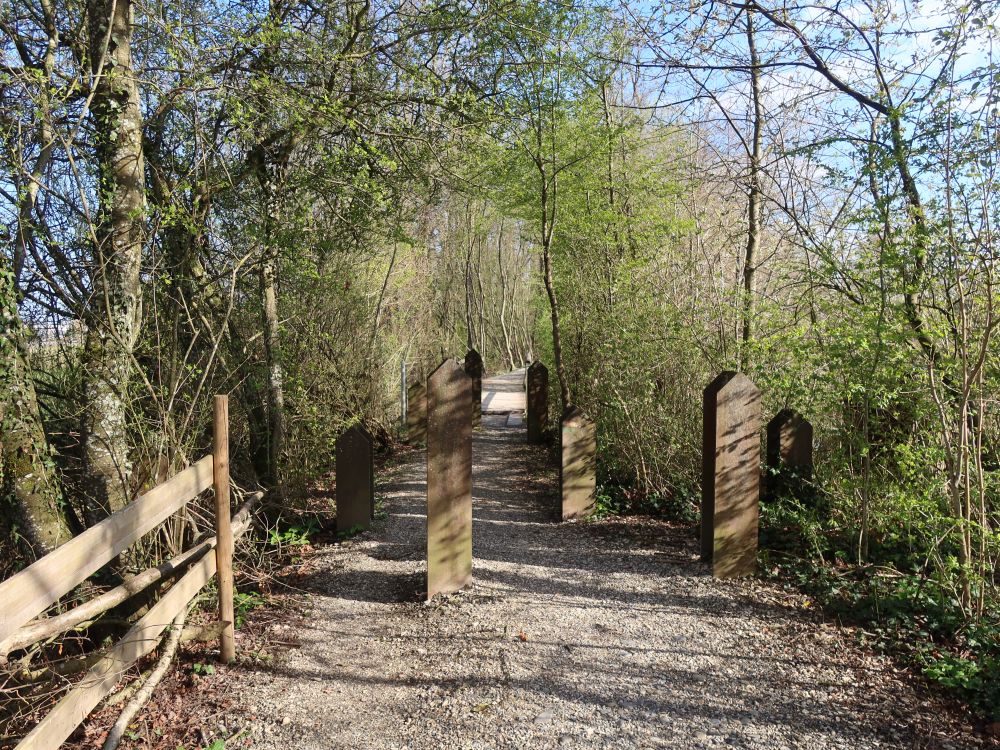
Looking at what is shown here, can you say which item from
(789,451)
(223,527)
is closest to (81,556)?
(223,527)

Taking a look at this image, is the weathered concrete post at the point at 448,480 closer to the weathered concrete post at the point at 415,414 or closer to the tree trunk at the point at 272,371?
the tree trunk at the point at 272,371

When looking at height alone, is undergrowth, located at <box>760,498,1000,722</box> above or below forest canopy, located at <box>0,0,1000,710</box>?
below

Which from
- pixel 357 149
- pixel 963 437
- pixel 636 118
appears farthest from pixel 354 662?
pixel 636 118

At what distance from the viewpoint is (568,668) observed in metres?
3.78

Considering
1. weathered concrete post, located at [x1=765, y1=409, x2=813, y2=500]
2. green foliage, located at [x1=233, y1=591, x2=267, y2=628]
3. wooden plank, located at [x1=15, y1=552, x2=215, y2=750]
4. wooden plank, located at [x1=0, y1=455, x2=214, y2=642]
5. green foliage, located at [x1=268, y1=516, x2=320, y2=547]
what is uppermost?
wooden plank, located at [x1=0, y1=455, x2=214, y2=642]

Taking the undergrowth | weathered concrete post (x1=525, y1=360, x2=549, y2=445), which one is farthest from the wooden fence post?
weathered concrete post (x1=525, y1=360, x2=549, y2=445)

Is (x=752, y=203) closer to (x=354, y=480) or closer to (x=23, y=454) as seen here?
(x=354, y=480)

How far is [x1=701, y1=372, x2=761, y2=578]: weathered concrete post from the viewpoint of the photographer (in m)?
5.00

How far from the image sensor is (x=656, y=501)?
7078mm

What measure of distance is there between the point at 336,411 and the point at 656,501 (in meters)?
5.03

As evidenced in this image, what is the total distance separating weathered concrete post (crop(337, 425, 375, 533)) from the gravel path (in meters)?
0.76

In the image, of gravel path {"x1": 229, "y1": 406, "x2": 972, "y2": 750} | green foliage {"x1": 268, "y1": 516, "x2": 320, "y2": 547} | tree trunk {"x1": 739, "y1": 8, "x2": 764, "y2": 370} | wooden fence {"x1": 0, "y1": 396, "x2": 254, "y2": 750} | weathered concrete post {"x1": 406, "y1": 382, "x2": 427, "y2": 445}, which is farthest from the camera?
weathered concrete post {"x1": 406, "y1": 382, "x2": 427, "y2": 445}

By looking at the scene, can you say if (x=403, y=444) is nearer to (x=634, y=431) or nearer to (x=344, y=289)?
(x=344, y=289)

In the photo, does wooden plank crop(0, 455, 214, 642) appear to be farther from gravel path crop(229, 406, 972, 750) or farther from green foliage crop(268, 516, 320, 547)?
green foliage crop(268, 516, 320, 547)
